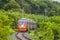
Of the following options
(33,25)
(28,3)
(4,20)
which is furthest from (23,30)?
(28,3)

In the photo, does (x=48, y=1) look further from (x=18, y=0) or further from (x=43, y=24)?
(x=43, y=24)

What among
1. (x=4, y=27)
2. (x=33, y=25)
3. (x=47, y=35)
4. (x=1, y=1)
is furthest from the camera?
(x=1, y=1)

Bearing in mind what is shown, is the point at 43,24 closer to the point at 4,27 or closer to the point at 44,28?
the point at 44,28

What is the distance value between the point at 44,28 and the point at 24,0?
3374cm

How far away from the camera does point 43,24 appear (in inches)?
731

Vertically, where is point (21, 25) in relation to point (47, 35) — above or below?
below

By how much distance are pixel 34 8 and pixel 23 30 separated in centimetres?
2152

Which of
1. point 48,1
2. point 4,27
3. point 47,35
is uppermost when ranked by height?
point 4,27

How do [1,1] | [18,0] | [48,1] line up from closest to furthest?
[1,1] → [18,0] → [48,1]

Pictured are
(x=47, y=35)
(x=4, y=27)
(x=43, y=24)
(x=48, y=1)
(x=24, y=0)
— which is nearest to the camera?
(x=4, y=27)

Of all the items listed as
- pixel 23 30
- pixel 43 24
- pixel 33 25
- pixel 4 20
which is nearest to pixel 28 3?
pixel 33 25

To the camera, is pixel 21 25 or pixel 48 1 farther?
pixel 48 1

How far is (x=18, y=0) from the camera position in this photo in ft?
158

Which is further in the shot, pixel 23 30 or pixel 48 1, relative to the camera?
pixel 48 1
